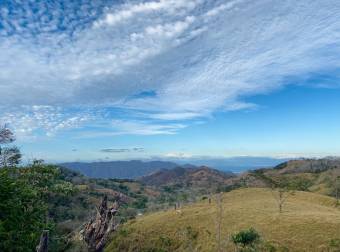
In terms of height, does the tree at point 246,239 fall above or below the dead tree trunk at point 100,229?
below

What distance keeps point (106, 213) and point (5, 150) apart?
2894 centimetres

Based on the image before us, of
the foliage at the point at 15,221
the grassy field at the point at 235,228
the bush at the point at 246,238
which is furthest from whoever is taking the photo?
the grassy field at the point at 235,228

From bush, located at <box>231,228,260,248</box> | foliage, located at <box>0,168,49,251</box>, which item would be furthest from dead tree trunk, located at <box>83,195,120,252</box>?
bush, located at <box>231,228,260,248</box>

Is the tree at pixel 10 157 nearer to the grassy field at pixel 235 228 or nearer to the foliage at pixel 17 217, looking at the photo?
the foliage at pixel 17 217

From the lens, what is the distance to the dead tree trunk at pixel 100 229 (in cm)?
1720

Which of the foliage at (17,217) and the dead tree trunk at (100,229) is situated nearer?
the dead tree trunk at (100,229)

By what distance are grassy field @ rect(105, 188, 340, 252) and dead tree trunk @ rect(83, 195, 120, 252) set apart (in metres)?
63.6

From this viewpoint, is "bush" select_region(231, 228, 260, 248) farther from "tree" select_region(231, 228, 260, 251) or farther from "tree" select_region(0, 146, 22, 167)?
"tree" select_region(0, 146, 22, 167)

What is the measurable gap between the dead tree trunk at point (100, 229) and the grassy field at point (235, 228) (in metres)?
63.6

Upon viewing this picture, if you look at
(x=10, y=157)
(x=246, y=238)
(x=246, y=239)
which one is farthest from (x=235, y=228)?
(x=10, y=157)

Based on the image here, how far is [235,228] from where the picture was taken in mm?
88688

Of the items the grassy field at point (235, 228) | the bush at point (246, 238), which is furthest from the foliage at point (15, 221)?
the grassy field at point (235, 228)

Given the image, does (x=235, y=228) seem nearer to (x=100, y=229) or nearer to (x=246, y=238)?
(x=246, y=238)

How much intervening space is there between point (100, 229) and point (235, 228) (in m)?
76.2
